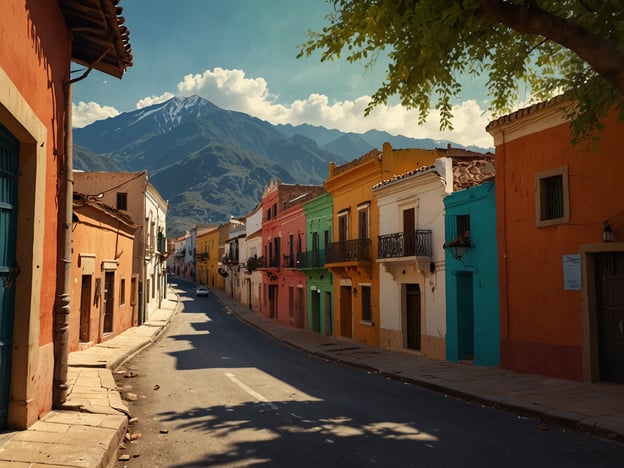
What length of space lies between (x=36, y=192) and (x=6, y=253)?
2.78ft

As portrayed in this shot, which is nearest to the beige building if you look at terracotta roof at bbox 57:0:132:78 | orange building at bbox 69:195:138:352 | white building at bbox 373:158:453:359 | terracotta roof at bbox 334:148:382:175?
orange building at bbox 69:195:138:352

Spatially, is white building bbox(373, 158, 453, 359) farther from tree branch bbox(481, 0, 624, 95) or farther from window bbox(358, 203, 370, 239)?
tree branch bbox(481, 0, 624, 95)

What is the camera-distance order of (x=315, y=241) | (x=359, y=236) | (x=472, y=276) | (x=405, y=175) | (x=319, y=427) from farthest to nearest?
(x=315, y=241) < (x=359, y=236) < (x=405, y=175) < (x=472, y=276) < (x=319, y=427)

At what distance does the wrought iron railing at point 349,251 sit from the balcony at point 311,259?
2.05 meters

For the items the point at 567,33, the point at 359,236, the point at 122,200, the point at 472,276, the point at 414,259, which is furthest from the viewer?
the point at 122,200

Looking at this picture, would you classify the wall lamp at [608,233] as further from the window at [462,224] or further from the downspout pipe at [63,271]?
the downspout pipe at [63,271]

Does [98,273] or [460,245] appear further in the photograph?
[98,273]

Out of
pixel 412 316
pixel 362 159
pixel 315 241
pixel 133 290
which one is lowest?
pixel 412 316

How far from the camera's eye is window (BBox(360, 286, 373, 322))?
22812 mm

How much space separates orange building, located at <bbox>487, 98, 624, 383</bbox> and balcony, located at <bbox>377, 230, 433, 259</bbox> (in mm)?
3797

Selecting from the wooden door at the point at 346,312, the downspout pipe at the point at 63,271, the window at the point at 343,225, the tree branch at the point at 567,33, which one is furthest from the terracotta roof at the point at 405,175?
the downspout pipe at the point at 63,271

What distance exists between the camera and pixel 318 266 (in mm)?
27719

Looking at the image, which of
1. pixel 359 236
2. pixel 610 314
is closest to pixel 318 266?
pixel 359 236

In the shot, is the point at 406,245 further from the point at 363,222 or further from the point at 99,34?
the point at 99,34
